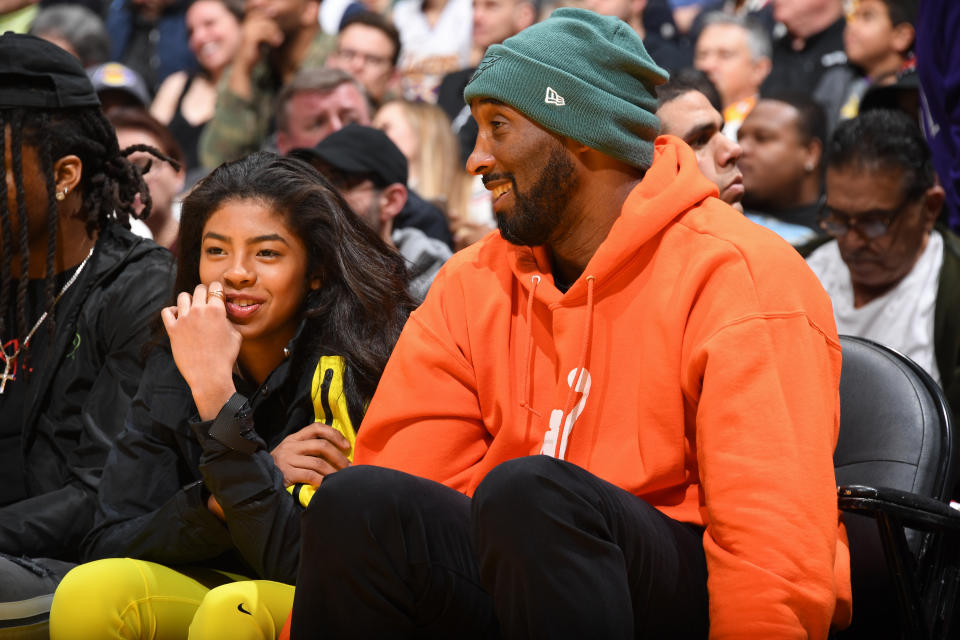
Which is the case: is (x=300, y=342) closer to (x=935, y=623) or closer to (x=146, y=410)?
(x=146, y=410)

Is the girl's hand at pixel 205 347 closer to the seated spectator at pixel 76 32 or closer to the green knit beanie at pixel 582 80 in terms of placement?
the green knit beanie at pixel 582 80

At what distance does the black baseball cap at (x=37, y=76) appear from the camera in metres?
3.10

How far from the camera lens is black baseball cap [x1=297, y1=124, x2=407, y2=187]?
4204mm

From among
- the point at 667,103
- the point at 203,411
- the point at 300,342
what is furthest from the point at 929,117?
the point at 203,411

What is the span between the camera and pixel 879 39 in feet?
19.1

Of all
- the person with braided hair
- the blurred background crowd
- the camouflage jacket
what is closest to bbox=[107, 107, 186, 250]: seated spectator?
the blurred background crowd

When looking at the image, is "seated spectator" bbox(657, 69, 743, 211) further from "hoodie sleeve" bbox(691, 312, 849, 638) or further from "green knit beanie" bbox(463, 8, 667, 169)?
"hoodie sleeve" bbox(691, 312, 849, 638)

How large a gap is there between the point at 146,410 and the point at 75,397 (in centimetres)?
35

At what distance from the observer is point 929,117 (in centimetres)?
379

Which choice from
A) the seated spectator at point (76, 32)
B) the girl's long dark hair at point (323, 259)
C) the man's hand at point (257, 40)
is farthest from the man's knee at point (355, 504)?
the seated spectator at point (76, 32)

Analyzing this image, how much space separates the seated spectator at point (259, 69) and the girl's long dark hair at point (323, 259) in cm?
380

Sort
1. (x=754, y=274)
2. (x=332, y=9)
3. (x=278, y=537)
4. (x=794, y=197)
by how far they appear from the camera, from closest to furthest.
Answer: (x=754, y=274) → (x=278, y=537) → (x=794, y=197) → (x=332, y=9)

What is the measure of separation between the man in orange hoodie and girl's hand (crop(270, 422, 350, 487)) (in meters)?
0.17

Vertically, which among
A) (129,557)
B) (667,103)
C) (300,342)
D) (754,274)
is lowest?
(129,557)
